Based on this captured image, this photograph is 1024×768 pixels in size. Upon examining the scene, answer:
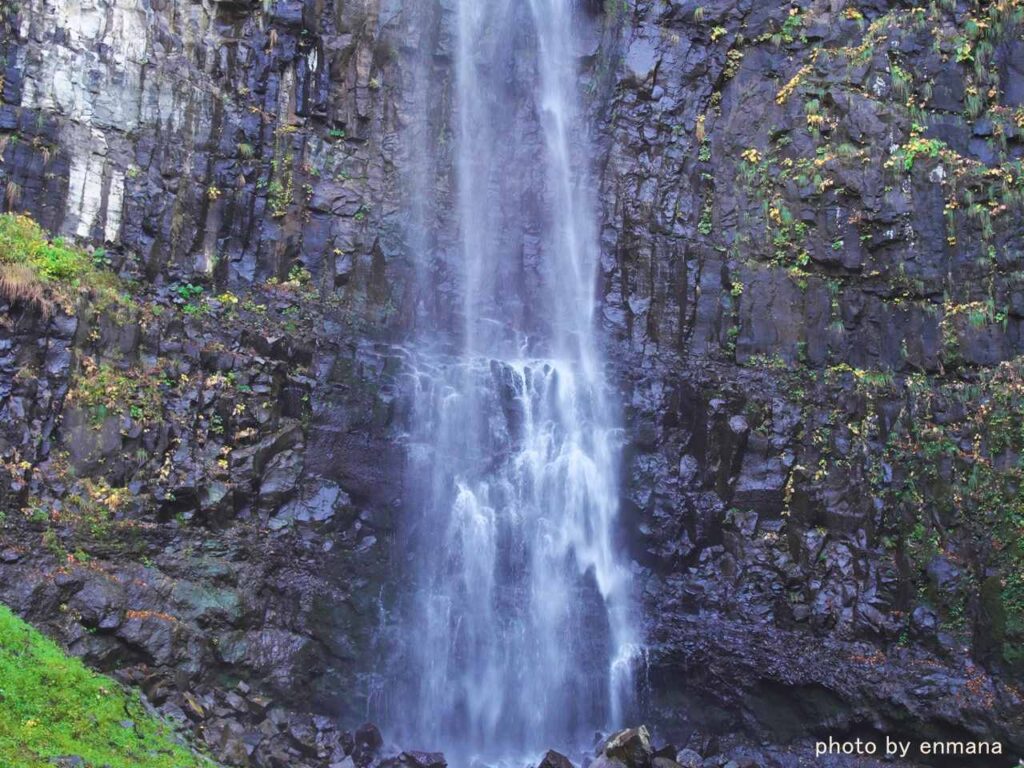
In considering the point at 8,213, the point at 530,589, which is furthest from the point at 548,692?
the point at 8,213

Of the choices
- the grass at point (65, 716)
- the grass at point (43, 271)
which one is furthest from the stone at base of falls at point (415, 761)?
the grass at point (43, 271)

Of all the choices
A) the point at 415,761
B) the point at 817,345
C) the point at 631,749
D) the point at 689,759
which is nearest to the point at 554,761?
the point at 631,749

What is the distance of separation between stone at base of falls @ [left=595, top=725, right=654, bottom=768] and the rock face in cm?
55

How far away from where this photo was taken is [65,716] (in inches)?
386

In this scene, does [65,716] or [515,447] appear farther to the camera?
[515,447]

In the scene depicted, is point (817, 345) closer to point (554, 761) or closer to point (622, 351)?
point (622, 351)

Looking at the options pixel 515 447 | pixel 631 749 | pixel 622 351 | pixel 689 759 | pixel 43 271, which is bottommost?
pixel 689 759

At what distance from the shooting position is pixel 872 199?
19812 millimetres

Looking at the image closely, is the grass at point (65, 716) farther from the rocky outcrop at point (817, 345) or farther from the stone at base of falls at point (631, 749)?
the rocky outcrop at point (817, 345)

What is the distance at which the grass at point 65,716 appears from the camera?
9.05 m

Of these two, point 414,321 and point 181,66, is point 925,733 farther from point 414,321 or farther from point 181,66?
point 181,66

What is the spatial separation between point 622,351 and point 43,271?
1219 centimetres

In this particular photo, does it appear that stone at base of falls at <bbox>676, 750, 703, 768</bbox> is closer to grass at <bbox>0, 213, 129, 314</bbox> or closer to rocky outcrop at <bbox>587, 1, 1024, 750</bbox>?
rocky outcrop at <bbox>587, 1, 1024, 750</bbox>

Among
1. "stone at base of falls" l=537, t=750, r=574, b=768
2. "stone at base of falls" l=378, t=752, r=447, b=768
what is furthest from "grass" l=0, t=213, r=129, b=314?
"stone at base of falls" l=537, t=750, r=574, b=768
